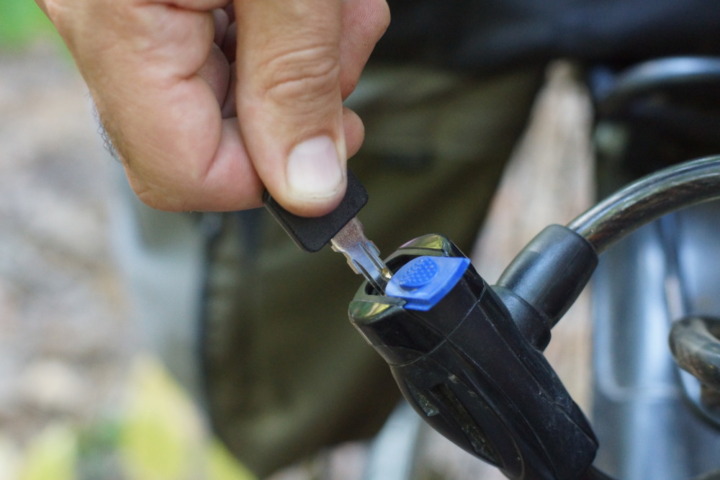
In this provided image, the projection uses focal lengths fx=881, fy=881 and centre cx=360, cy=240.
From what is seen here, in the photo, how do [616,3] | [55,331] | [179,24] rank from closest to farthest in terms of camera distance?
[179,24] → [616,3] → [55,331]

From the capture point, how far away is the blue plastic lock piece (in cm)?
39

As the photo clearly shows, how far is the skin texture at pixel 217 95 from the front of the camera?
0.41m

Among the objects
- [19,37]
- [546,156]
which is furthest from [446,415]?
[19,37]

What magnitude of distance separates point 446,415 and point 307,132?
158 millimetres

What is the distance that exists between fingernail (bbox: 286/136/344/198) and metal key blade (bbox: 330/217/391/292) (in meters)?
0.03

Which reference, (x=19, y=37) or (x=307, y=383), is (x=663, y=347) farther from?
(x=19, y=37)

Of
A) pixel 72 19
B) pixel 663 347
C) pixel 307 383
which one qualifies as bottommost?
pixel 307 383

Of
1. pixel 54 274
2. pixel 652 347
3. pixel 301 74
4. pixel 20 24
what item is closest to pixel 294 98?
pixel 301 74

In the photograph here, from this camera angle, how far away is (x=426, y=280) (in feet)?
1.32

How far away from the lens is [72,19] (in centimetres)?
41

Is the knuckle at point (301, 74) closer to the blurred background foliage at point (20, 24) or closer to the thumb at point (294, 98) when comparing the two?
the thumb at point (294, 98)

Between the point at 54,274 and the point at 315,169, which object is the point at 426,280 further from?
the point at 54,274

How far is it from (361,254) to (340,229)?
0.07 ft

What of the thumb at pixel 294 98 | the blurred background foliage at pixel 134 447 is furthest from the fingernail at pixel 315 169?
the blurred background foliage at pixel 134 447
